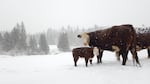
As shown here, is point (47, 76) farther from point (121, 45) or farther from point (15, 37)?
point (15, 37)

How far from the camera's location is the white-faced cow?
40.2ft

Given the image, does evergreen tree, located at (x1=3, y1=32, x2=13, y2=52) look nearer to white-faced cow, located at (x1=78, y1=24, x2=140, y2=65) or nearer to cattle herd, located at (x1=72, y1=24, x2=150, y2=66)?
cattle herd, located at (x1=72, y1=24, x2=150, y2=66)

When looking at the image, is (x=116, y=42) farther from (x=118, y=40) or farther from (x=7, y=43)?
(x=7, y=43)

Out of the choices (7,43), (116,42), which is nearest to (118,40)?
(116,42)

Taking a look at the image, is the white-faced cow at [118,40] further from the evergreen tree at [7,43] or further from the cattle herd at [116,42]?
the evergreen tree at [7,43]

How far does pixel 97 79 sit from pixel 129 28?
13.1 feet

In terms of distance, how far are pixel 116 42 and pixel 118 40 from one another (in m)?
0.18

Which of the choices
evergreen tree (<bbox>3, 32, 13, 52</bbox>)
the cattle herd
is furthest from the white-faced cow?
evergreen tree (<bbox>3, 32, 13, 52</bbox>)

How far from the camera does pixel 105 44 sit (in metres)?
13.1

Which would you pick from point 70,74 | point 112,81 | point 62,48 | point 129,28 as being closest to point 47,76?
point 70,74

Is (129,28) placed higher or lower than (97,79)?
higher

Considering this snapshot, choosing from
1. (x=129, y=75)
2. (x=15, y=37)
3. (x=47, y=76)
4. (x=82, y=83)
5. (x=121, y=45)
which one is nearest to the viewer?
(x=82, y=83)

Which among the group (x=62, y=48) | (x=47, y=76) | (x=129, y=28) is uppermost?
(x=129, y=28)

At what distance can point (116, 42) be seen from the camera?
12508 millimetres
